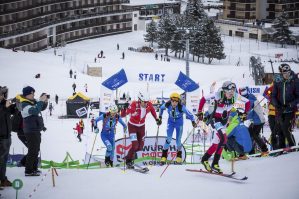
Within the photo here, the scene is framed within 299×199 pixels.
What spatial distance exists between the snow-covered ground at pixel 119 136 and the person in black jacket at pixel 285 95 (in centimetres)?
93

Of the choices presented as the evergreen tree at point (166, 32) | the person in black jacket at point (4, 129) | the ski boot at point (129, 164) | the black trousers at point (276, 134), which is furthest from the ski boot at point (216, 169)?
the evergreen tree at point (166, 32)

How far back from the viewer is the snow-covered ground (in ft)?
38.8

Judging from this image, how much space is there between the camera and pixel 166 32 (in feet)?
276

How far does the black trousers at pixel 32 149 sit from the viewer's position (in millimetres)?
12656

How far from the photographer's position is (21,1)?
85.9 meters

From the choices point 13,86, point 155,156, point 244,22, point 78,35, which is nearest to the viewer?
point 155,156

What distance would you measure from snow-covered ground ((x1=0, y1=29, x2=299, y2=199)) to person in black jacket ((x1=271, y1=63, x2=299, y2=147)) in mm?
933

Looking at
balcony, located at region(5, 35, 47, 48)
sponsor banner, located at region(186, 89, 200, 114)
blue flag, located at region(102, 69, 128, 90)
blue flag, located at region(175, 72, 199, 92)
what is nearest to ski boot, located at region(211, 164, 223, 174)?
blue flag, located at region(175, 72, 199, 92)

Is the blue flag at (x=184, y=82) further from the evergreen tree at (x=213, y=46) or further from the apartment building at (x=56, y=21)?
the evergreen tree at (x=213, y=46)

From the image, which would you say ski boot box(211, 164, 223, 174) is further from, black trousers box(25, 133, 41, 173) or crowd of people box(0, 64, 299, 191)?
black trousers box(25, 133, 41, 173)

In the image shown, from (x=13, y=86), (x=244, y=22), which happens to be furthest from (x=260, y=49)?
(x=13, y=86)

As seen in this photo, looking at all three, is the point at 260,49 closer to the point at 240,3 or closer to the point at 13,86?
the point at 240,3

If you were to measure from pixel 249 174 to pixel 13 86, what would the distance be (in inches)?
1717

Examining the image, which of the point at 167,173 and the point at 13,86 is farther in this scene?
the point at 13,86
